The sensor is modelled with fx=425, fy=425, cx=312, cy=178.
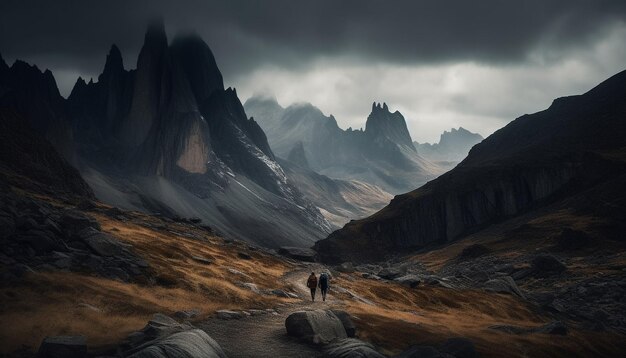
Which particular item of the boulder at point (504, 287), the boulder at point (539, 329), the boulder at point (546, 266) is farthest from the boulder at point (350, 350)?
the boulder at point (546, 266)

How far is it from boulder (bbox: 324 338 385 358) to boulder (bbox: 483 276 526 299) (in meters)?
55.8

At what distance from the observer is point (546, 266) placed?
271 feet

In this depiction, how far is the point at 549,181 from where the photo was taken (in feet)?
Answer: 518

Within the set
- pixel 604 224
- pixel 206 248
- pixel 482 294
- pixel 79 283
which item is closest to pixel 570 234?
pixel 604 224

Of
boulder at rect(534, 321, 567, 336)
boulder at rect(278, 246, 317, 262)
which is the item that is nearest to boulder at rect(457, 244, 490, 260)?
boulder at rect(278, 246, 317, 262)

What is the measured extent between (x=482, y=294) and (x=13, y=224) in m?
63.0

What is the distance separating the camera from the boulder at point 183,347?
16.0 metres

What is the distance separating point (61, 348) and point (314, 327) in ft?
42.6

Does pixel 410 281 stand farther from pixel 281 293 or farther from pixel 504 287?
pixel 281 293

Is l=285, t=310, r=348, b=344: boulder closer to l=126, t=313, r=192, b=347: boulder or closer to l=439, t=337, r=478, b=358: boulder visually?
l=126, t=313, r=192, b=347: boulder

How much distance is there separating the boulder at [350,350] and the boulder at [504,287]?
183 ft

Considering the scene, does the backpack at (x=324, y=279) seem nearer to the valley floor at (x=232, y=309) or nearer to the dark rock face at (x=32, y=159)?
the valley floor at (x=232, y=309)

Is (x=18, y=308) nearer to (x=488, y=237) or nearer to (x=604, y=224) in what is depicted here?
(x=604, y=224)

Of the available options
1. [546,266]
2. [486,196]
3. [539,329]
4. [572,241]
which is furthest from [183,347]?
[486,196]
